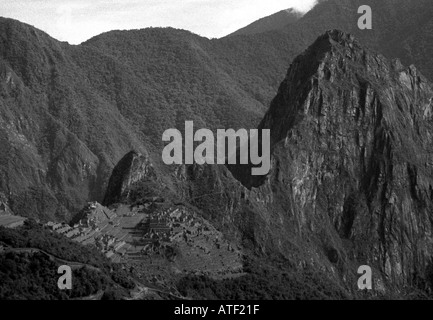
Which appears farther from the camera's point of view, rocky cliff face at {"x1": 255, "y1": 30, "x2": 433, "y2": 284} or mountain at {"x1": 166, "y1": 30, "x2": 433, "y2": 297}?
rocky cliff face at {"x1": 255, "y1": 30, "x2": 433, "y2": 284}

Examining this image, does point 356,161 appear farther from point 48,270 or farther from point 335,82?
point 48,270

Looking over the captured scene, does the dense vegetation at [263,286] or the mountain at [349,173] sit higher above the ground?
the mountain at [349,173]

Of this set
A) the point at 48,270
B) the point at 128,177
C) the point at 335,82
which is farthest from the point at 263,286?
the point at 335,82

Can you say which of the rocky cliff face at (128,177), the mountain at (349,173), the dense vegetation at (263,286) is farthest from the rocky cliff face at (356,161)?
the dense vegetation at (263,286)

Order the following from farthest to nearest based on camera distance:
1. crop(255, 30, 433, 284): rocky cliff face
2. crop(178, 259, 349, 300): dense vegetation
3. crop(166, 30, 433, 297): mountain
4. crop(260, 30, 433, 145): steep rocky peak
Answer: crop(260, 30, 433, 145): steep rocky peak < crop(255, 30, 433, 284): rocky cliff face < crop(166, 30, 433, 297): mountain < crop(178, 259, 349, 300): dense vegetation

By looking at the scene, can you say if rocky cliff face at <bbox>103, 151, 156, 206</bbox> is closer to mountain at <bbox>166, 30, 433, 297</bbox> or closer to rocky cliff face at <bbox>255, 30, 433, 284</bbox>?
mountain at <bbox>166, 30, 433, 297</bbox>

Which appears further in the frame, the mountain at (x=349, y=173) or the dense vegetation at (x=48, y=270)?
the mountain at (x=349, y=173)

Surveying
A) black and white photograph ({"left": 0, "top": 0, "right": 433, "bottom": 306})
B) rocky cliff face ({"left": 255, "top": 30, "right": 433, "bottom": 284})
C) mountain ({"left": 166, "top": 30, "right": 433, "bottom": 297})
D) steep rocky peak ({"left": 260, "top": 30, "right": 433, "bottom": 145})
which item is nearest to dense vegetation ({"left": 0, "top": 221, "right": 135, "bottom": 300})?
black and white photograph ({"left": 0, "top": 0, "right": 433, "bottom": 306})

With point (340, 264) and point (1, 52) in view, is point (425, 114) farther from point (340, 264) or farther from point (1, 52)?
point (1, 52)

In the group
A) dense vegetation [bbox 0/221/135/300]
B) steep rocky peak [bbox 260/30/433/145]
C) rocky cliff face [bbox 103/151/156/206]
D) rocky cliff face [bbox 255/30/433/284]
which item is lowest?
dense vegetation [bbox 0/221/135/300]

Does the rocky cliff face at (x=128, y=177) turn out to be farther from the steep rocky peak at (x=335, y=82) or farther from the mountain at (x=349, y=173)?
the steep rocky peak at (x=335, y=82)
